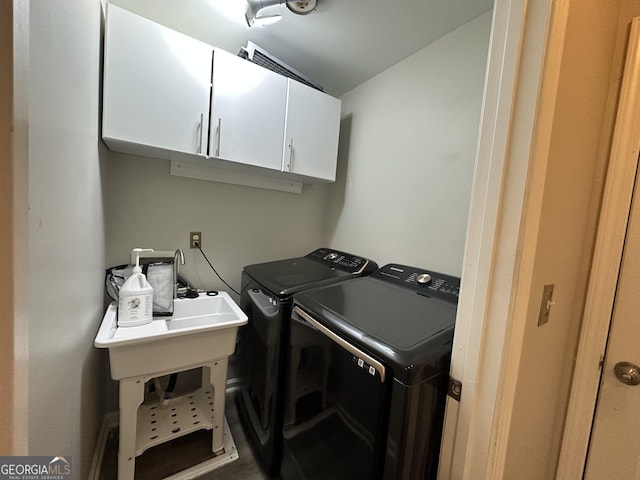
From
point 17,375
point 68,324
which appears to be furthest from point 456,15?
point 68,324

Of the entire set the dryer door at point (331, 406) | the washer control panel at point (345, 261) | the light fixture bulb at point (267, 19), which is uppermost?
the light fixture bulb at point (267, 19)

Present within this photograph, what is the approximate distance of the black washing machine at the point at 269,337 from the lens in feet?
3.98

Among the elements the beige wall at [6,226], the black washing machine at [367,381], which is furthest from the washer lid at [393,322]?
the beige wall at [6,226]

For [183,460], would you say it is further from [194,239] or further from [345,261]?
[345,261]

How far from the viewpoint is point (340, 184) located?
82.6 inches

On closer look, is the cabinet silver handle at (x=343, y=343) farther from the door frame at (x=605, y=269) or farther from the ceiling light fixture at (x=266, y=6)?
the ceiling light fixture at (x=266, y=6)

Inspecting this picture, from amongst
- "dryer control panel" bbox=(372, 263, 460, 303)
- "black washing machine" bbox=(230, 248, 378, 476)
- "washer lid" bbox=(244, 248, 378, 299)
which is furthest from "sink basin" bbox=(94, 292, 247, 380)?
"dryer control panel" bbox=(372, 263, 460, 303)

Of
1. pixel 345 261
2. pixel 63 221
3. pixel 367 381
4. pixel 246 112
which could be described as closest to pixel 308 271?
pixel 345 261

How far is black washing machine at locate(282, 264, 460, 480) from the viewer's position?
2.32 feet

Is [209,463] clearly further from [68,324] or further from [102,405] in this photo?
[68,324]

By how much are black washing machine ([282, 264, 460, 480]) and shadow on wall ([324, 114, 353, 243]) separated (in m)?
0.99

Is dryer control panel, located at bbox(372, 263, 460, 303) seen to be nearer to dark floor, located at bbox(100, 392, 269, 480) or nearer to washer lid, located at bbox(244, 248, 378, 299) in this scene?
washer lid, located at bbox(244, 248, 378, 299)

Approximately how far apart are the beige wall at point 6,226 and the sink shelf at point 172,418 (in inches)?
50.8

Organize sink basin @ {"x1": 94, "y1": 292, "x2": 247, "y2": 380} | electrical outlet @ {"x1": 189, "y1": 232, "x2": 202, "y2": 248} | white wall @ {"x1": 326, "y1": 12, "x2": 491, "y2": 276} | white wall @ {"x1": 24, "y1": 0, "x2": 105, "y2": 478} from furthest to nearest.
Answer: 1. electrical outlet @ {"x1": 189, "y1": 232, "x2": 202, "y2": 248}
2. white wall @ {"x1": 326, "y1": 12, "x2": 491, "y2": 276}
3. sink basin @ {"x1": 94, "y1": 292, "x2": 247, "y2": 380}
4. white wall @ {"x1": 24, "y1": 0, "x2": 105, "y2": 478}
